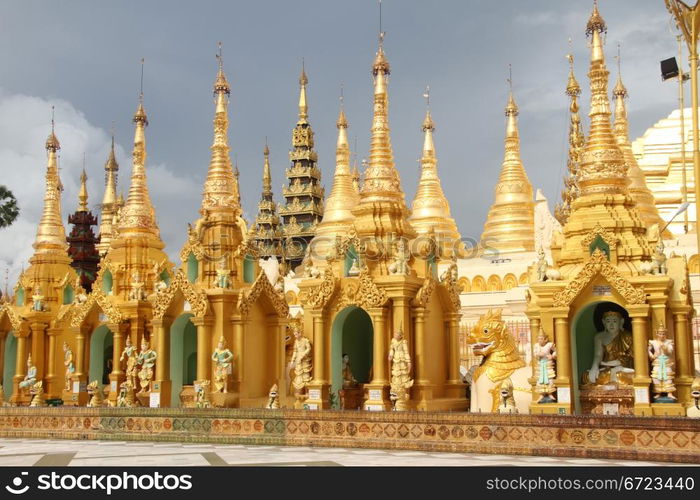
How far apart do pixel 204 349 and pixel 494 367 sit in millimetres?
6983

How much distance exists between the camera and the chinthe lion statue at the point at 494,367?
749 inches

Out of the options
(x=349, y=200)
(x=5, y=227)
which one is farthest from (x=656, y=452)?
(x=349, y=200)

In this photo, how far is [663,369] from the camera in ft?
54.9

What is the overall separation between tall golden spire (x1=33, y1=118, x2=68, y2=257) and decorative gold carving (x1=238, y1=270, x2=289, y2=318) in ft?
34.6

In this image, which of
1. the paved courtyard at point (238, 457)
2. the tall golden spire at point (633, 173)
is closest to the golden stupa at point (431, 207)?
the tall golden spire at point (633, 173)

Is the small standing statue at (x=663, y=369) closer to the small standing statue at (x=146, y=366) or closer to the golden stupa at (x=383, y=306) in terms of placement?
the golden stupa at (x=383, y=306)

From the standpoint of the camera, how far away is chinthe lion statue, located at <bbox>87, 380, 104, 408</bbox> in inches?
968

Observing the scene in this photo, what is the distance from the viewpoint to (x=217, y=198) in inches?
938

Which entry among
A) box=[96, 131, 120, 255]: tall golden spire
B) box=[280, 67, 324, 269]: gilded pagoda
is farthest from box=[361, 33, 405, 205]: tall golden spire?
box=[280, 67, 324, 269]: gilded pagoda

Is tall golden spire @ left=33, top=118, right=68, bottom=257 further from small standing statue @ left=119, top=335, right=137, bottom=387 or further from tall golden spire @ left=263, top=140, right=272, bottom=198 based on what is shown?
tall golden spire @ left=263, top=140, right=272, bottom=198

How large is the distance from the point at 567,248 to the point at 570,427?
467 cm

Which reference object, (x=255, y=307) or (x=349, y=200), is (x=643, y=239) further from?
(x=349, y=200)
